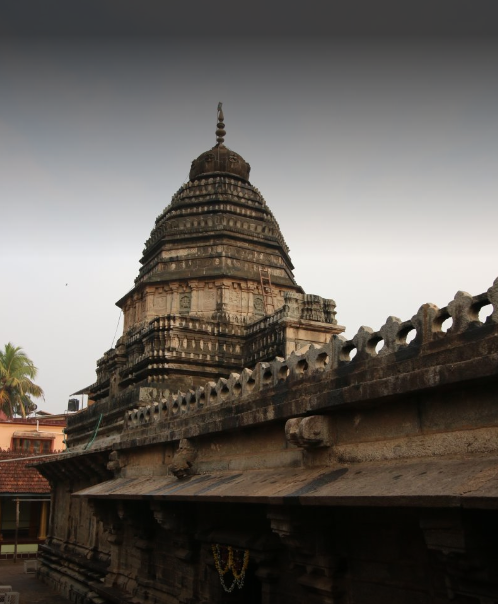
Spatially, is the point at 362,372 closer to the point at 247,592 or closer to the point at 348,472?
the point at 348,472

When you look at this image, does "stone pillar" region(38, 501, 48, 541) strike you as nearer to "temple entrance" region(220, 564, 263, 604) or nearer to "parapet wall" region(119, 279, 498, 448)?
"temple entrance" region(220, 564, 263, 604)

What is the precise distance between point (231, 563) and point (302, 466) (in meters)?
3.00

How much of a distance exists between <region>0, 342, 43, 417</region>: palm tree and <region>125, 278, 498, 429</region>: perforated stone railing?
49082 millimetres

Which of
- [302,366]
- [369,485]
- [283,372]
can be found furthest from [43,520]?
[369,485]

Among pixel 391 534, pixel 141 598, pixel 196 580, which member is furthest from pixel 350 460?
pixel 141 598

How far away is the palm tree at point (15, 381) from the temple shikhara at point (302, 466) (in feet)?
127

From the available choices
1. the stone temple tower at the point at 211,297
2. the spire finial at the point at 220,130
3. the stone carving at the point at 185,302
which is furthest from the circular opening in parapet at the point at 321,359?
the spire finial at the point at 220,130

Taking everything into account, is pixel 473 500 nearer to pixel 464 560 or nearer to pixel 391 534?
pixel 464 560

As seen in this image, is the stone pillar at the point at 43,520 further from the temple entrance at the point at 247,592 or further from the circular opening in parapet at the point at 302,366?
the circular opening in parapet at the point at 302,366

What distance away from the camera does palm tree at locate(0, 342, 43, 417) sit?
57125 mm

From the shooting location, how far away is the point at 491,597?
18.9ft

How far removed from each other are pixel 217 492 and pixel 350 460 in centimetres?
227

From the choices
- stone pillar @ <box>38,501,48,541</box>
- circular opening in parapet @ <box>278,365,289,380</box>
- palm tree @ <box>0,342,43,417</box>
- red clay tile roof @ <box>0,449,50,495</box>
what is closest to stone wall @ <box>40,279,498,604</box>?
circular opening in parapet @ <box>278,365,289,380</box>

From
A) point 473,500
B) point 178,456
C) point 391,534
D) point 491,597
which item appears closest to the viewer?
point 473,500
